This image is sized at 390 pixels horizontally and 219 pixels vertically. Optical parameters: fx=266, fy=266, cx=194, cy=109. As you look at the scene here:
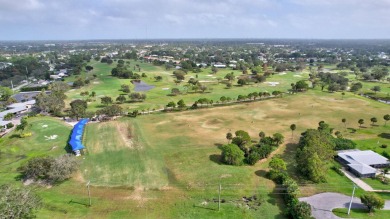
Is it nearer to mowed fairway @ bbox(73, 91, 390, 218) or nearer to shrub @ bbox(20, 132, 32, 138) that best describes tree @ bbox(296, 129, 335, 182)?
mowed fairway @ bbox(73, 91, 390, 218)

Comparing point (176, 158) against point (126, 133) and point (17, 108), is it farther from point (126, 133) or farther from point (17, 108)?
point (17, 108)

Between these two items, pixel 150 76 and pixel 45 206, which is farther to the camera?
pixel 150 76

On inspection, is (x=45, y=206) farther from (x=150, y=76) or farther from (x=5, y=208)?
(x=150, y=76)

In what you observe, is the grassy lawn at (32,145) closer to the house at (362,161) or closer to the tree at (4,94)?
the tree at (4,94)

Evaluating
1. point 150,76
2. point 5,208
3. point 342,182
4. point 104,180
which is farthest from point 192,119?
point 150,76

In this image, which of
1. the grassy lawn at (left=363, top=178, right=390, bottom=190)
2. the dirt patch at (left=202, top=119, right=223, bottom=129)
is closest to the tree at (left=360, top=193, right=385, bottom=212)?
the grassy lawn at (left=363, top=178, right=390, bottom=190)

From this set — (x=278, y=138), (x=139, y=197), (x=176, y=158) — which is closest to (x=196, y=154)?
(x=176, y=158)
